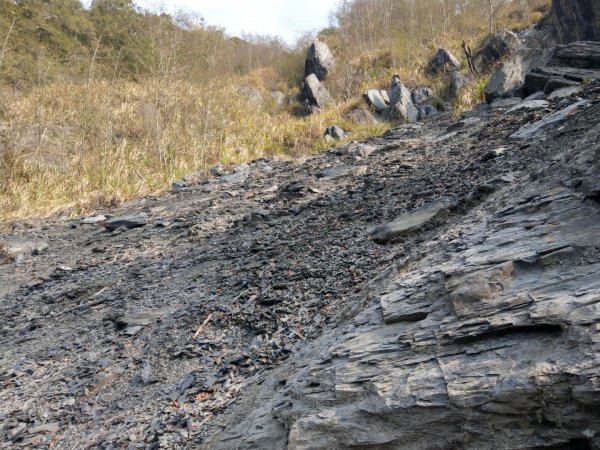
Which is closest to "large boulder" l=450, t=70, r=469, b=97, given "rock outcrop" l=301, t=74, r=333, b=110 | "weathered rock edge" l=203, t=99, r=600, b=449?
"rock outcrop" l=301, t=74, r=333, b=110

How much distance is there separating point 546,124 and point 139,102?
7715 mm

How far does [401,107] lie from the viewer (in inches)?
→ 380

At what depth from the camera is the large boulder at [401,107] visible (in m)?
9.41

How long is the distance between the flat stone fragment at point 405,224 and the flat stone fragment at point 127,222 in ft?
9.11

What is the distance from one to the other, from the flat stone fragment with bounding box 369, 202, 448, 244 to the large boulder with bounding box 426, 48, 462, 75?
923cm

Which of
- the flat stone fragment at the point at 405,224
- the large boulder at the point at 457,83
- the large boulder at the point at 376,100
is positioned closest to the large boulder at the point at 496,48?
the large boulder at the point at 457,83

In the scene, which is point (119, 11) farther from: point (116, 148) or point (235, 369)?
point (235, 369)

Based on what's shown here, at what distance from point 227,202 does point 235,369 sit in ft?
10.5

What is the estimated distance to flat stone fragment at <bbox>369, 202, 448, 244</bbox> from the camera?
2.78m

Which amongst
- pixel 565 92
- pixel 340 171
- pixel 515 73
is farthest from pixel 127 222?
pixel 515 73

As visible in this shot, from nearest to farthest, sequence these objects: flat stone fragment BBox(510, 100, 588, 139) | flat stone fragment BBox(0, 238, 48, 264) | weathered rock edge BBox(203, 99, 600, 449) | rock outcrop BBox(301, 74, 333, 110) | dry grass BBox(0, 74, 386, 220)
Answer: weathered rock edge BBox(203, 99, 600, 449) → flat stone fragment BBox(510, 100, 588, 139) → flat stone fragment BBox(0, 238, 48, 264) → dry grass BBox(0, 74, 386, 220) → rock outcrop BBox(301, 74, 333, 110)

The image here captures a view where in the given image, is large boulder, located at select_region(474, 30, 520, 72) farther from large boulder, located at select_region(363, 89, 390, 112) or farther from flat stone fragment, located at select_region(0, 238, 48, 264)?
flat stone fragment, located at select_region(0, 238, 48, 264)

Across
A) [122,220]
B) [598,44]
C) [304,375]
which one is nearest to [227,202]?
[122,220]

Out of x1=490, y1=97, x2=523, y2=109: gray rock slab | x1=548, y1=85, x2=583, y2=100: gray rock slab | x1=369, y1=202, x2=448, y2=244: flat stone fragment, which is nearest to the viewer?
x1=369, y1=202, x2=448, y2=244: flat stone fragment
